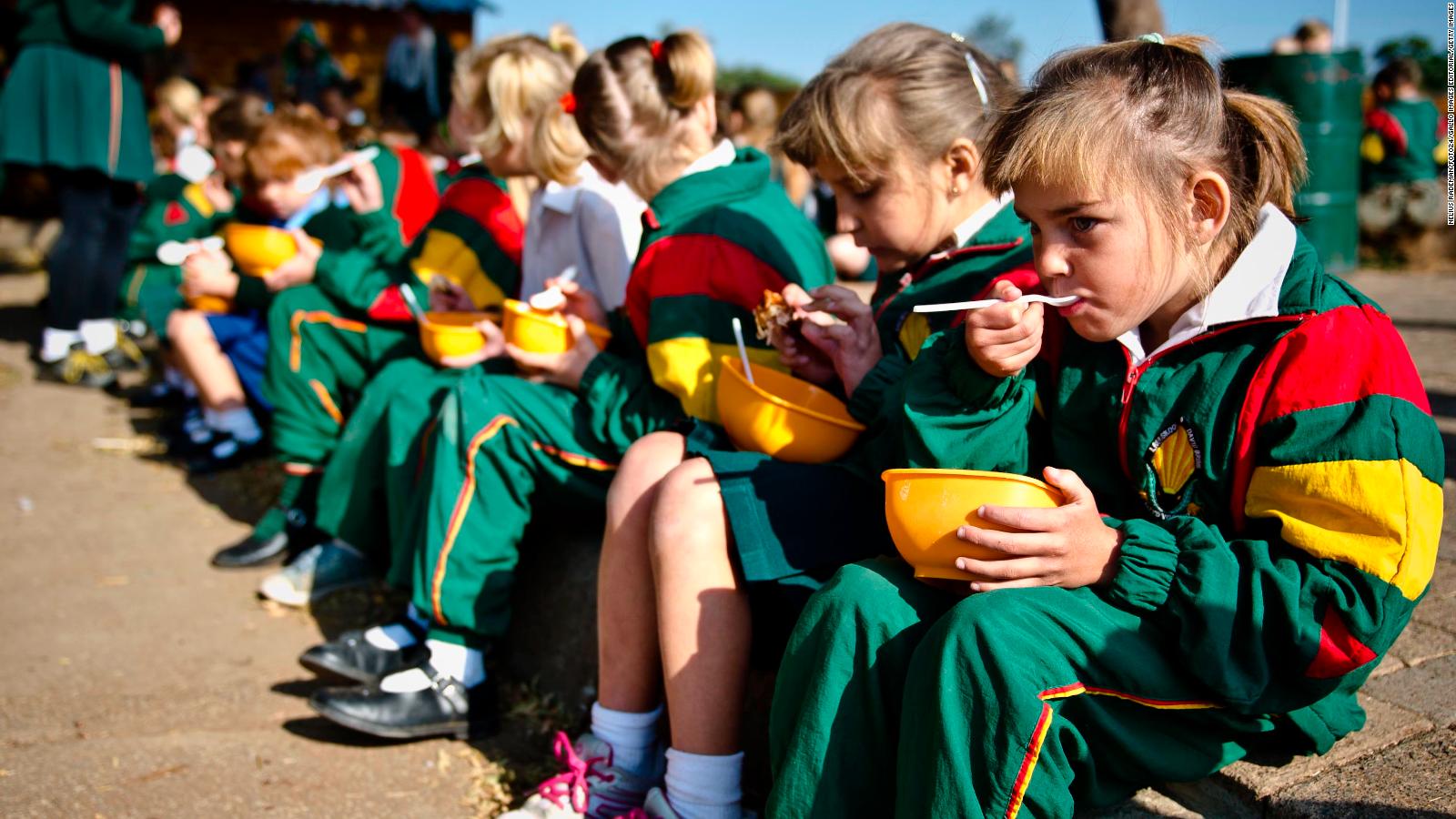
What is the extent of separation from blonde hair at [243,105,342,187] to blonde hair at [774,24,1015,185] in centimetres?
274

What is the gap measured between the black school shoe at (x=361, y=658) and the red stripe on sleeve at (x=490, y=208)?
1369mm

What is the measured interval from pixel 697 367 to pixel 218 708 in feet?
4.78

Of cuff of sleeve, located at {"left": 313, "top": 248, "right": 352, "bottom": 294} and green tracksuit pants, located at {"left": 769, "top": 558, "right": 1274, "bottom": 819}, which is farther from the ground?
cuff of sleeve, located at {"left": 313, "top": 248, "right": 352, "bottom": 294}

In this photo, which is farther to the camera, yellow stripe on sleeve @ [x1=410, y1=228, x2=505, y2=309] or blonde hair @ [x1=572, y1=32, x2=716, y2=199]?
yellow stripe on sleeve @ [x1=410, y1=228, x2=505, y2=309]

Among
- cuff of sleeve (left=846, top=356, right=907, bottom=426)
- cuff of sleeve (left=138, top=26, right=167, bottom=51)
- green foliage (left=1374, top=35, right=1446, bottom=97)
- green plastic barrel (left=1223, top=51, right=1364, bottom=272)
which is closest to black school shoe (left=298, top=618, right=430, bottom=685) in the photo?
cuff of sleeve (left=846, top=356, right=907, bottom=426)

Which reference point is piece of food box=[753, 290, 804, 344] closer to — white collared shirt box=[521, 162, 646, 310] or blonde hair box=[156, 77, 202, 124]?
white collared shirt box=[521, 162, 646, 310]

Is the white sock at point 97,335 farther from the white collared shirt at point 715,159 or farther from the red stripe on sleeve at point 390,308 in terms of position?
the white collared shirt at point 715,159

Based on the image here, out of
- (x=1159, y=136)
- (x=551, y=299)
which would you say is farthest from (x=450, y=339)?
(x=1159, y=136)

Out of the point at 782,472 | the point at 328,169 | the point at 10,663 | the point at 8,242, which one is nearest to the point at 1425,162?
the point at 328,169

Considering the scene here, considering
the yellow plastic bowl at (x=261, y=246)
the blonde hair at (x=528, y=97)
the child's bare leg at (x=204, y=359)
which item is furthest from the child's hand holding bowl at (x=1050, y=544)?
the child's bare leg at (x=204, y=359)

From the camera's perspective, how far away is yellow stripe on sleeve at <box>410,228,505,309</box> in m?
3.71

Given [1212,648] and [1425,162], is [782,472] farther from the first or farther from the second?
[1425,162]

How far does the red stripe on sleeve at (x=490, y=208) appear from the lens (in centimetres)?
373

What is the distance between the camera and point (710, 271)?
2473mm
